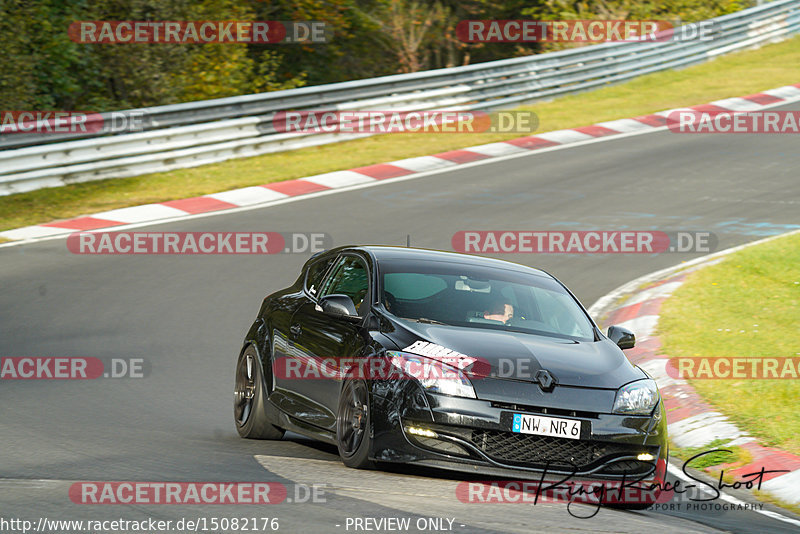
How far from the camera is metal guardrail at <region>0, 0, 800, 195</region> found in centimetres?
1945

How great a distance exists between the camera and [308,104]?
23.5 meters

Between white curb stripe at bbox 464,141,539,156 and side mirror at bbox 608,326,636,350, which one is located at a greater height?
side mirror at bbox 608,326,636,350

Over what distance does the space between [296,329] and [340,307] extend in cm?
92

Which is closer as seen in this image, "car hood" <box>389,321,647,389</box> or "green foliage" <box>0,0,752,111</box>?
"car hood" <box>389,321,647,389</box>

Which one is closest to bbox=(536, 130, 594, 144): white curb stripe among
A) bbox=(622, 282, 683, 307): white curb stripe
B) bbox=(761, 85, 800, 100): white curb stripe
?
bbox=(761, 85, 800, 100): white curb stripe

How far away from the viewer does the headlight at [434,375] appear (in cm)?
A: 696

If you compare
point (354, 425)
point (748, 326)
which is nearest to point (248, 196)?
point (748, 326)

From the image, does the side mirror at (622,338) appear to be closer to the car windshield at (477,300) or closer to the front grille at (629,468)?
the car windshield at (477,300)

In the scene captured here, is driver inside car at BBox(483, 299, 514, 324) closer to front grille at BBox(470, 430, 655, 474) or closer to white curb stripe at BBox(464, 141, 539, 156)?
front grille at BBox(470, 430, 655, 474)

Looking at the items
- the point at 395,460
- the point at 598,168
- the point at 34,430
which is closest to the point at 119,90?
the point at 598,168

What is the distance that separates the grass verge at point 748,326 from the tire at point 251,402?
11.6 feet

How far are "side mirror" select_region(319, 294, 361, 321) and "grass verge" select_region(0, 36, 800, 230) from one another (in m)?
10.4

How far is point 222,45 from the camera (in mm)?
27672

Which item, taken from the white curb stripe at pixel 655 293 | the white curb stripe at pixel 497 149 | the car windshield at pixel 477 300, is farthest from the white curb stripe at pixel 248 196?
the car windshield at pixel 477 300
